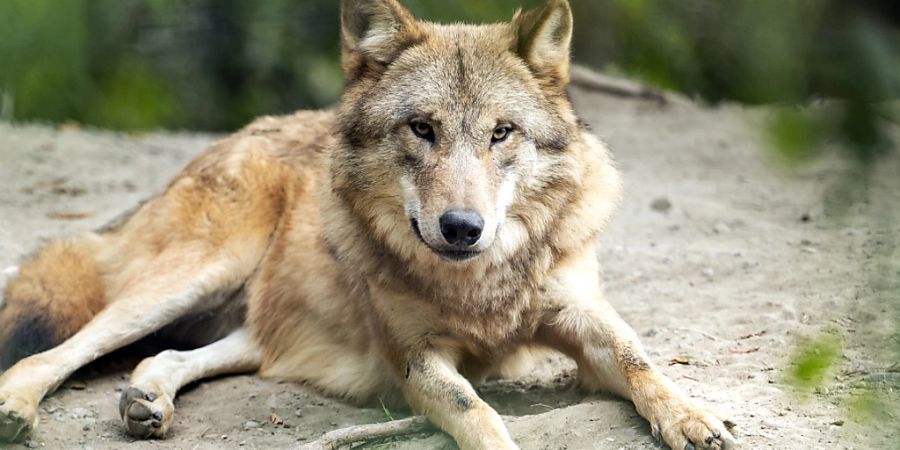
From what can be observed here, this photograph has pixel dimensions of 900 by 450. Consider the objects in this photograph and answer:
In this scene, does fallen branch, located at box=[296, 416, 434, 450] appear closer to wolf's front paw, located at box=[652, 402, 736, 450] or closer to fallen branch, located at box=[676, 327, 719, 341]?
wolf's front paw, located at box=[652, 402, 736, 450]

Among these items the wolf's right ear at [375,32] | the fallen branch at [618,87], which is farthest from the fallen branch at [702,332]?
the fallen branch at [618,87]

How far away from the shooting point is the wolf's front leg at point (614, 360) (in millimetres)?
3135

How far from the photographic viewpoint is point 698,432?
10.2 ft

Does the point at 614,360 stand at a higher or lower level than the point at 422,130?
lower

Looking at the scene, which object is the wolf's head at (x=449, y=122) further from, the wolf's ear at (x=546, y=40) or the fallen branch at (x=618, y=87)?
the fallen branch at (x=618, y=87)

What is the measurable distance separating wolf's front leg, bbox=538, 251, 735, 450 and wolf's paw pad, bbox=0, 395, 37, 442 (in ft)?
6.48

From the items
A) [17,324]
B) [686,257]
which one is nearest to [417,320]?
[17,324]

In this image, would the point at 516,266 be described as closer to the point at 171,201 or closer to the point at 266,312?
the point at 266,312

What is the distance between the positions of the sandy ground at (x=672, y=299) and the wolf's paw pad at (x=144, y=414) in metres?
0.06

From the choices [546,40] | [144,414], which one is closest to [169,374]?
[144,414]

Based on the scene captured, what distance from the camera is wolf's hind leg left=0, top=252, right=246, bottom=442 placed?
13.5 feet

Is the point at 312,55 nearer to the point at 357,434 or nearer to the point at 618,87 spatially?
the point at 618,87

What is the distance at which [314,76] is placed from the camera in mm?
9461

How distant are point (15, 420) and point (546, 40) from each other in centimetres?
247
